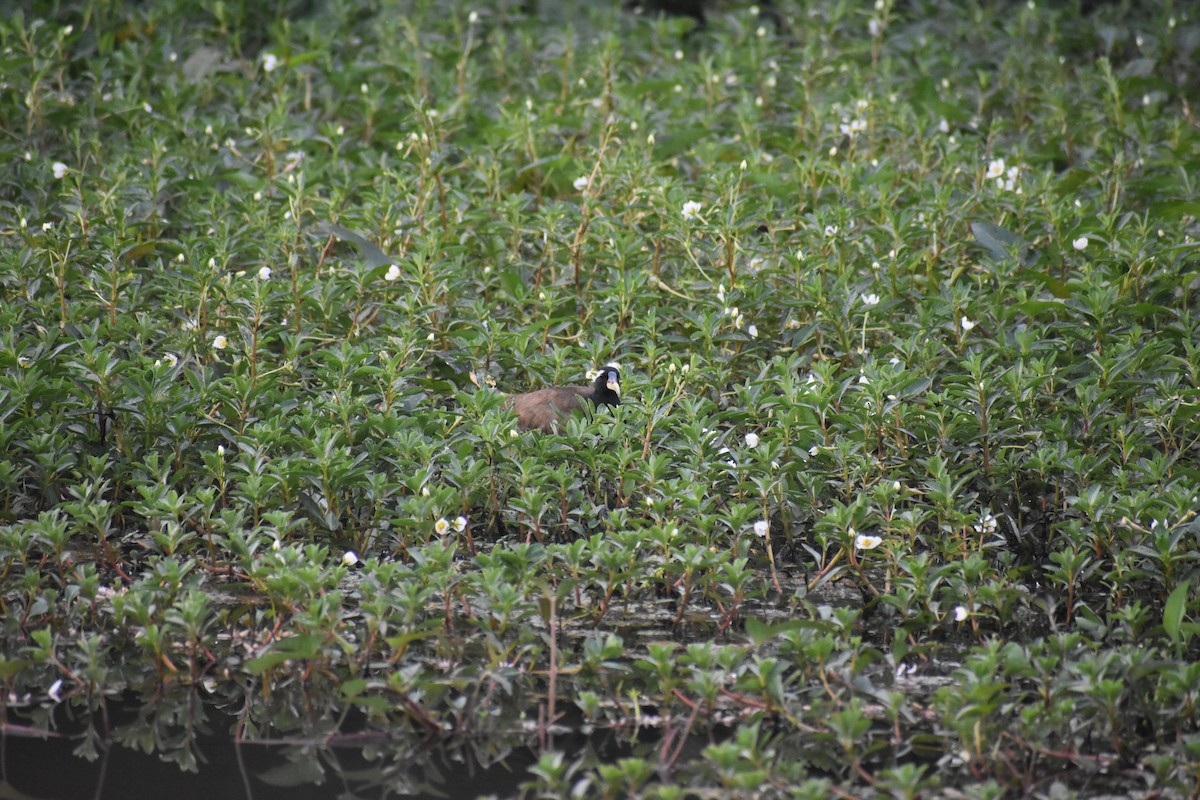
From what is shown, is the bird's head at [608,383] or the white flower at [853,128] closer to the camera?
the bird's head at [608,383]

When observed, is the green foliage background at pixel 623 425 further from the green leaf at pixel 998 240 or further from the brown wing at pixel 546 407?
the brown wing at pixel 546 407

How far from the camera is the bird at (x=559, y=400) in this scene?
170 inches

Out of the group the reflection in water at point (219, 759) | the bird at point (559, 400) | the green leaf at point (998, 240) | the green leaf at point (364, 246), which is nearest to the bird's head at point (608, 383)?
the bird at point (559, 400)

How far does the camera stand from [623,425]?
13.4 ft

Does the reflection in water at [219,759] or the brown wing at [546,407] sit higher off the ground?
the brown wing at [546,407]

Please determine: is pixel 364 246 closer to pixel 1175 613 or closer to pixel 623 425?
pixel 623 425

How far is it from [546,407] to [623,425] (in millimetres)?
364

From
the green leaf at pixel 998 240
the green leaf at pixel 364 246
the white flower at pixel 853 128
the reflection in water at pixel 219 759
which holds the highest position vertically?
the white flower at pixel 853 128

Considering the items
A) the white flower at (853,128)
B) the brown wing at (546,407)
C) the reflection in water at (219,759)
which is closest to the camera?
the reflection in water at (219,759)

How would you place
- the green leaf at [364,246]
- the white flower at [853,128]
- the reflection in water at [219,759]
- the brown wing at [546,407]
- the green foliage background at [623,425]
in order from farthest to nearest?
the white flower at [853,128], the green leaf at [364,246], the brown wing at [546,407], the green foliage background at [623,425], the reflection in water at [219,759]

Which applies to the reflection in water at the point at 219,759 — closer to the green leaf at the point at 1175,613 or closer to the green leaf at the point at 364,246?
the green leaf at the point at 1175,613

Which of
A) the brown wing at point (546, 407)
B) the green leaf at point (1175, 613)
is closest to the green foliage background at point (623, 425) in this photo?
the green leaf at point (1175, 613)

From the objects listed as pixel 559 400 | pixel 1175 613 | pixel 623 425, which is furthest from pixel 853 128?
pixel 1175 613

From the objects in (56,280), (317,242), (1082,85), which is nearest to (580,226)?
(317,242)
